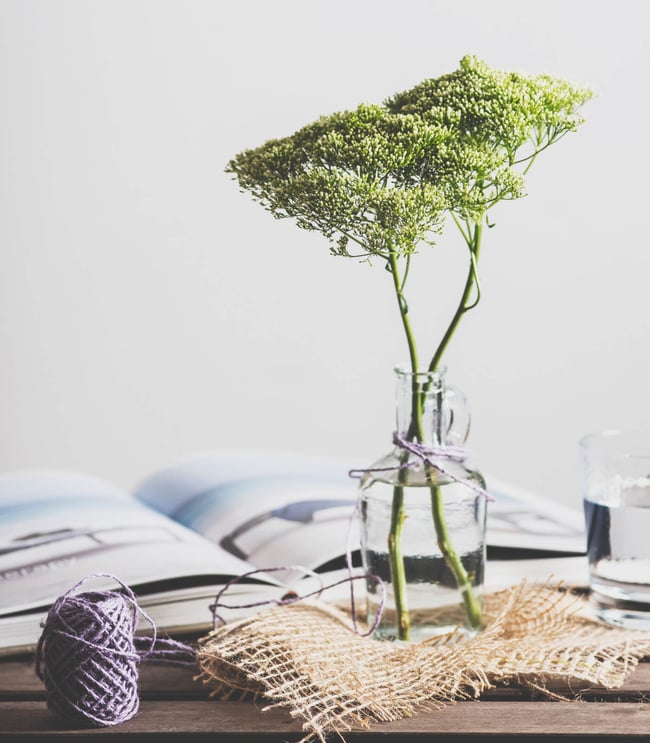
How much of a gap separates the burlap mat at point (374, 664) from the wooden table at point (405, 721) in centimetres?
1

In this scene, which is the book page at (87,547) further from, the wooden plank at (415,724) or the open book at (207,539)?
the wooden plank at (415,724)

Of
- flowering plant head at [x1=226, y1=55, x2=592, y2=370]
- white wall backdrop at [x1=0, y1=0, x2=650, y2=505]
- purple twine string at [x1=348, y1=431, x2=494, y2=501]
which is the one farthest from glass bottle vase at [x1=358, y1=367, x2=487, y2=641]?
white wall backdrop at [x1=0, y1=0, x2=650, y2=505]

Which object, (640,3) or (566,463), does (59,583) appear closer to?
(566,463)

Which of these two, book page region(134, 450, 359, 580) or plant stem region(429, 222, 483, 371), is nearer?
plant stem region(429, 222, 483, 371)

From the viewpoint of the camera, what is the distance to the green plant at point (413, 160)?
66 centimetres

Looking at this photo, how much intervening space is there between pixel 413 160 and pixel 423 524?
0.25m

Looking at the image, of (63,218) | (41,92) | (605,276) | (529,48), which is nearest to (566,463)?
(605,276)

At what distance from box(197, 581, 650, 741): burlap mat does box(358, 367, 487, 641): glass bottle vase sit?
0.02 meters

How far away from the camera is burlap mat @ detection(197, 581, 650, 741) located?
0.65 meters

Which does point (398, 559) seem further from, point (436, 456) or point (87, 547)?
point (87, 547)

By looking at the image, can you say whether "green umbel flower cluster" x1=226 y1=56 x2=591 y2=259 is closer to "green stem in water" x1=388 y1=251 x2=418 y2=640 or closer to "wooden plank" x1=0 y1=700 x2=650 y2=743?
"green stem in water" x1=388 y1=251 x2=418 y2=640

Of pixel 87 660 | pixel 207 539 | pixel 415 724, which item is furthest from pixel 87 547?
pixel 415 724

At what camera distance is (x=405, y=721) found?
0.64 m

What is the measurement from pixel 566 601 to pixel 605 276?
1.34m
